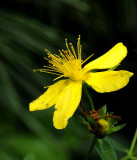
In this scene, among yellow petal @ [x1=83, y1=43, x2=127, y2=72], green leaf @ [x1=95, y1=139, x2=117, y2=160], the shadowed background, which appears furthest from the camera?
the shadowed background

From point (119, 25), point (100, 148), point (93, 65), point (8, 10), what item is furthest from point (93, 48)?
point (100, 148)

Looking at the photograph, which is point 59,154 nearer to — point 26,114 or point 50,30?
point 26,114

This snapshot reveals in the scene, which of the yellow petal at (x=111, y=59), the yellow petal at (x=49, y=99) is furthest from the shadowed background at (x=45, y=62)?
the yellow petal at (x=111, y=59)

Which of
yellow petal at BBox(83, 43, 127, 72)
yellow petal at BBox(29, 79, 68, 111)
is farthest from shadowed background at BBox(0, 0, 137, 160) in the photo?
yellow petal at BBox(83, 43, 127, 72)

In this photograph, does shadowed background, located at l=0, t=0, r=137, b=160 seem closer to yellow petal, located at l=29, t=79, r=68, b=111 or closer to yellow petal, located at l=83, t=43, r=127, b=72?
yellow petal, located at l=29, t=79, r=68, b=111

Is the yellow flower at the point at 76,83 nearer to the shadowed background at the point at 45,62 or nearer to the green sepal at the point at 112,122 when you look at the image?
the green sepal at the point at 112,122

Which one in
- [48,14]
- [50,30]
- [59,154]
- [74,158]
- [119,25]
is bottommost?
[74,158]
